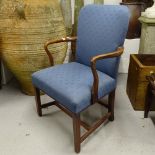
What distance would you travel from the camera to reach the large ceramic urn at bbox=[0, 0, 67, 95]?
6.15 ft

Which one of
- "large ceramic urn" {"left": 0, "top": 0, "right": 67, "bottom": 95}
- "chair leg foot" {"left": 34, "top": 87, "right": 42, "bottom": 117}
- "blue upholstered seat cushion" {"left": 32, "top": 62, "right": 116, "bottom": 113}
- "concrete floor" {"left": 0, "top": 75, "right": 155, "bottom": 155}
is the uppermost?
"large ceramic urn" {"left": 0, "top": 0, "right": 67, "bottom": 95}

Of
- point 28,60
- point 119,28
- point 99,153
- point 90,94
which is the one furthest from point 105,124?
point 28,60

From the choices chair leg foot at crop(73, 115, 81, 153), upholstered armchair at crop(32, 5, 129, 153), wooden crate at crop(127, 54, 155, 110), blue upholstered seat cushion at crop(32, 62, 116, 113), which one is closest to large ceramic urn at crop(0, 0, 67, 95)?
upholstered armchair at crop(32, 5, 129, 153)

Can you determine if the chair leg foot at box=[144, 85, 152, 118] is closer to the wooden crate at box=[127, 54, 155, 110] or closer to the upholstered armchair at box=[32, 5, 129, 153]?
the wooden crate at box=[127, 54, 155, 110]

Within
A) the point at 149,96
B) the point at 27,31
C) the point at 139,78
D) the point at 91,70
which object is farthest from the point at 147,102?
the point at 27,31

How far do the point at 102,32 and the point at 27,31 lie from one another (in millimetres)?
717

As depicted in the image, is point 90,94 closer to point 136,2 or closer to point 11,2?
point 11,2

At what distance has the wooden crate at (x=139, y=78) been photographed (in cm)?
178

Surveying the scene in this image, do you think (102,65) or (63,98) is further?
(102,65)

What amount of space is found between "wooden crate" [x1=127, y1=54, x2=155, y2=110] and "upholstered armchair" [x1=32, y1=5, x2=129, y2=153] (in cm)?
31

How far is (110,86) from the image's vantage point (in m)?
1.55

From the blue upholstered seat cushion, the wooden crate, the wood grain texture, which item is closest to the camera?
the blue upholstered seat cushion

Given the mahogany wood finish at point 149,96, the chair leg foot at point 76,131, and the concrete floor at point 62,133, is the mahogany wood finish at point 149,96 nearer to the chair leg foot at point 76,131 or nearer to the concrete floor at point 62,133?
the concrete floor at point 62,133

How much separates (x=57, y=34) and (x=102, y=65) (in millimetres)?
645
